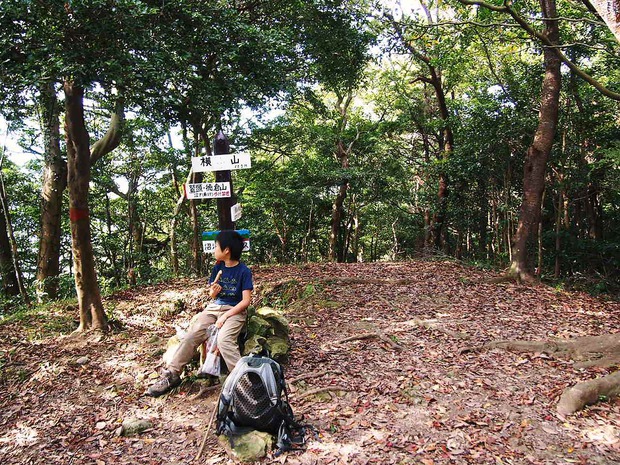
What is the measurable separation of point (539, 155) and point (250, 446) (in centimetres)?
825

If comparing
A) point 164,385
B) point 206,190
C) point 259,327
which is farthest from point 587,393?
point 206,190

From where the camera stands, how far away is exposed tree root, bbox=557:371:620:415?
3.40 metres

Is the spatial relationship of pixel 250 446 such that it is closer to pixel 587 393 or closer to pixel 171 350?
pixel 171 350

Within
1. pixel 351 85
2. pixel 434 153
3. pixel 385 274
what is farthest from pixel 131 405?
pixel 434 153

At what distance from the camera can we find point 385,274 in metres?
8.87

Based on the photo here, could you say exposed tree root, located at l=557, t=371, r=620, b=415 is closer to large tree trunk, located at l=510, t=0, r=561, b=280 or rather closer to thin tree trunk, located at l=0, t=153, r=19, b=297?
large tree trunk, located at l=510, t=0, r=561, b=280

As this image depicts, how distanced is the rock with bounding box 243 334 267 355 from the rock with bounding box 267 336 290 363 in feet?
0.35

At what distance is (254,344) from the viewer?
165 inches

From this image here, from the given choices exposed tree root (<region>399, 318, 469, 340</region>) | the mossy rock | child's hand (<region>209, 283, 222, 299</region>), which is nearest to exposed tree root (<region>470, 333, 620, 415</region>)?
exposed tree root (<region>399, 318, 469, 340</region>)

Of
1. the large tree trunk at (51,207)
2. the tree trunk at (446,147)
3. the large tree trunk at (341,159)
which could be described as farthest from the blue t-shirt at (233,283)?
the large tree trunk at (341,159)

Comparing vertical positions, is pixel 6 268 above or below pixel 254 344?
above

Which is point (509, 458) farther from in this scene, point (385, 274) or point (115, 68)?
point (385, 274)

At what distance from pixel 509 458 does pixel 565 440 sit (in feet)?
2.03

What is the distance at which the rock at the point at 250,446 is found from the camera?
2.92 metres
